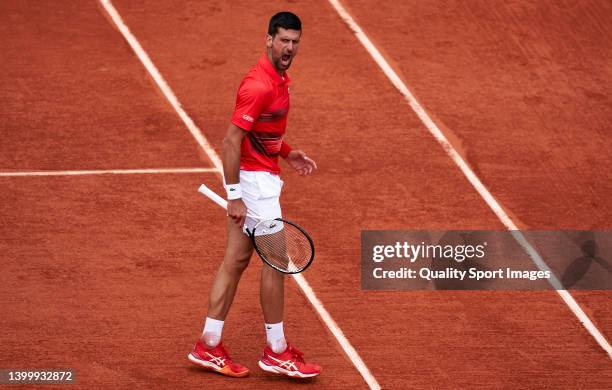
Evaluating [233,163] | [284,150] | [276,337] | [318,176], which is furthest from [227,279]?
[318,176]

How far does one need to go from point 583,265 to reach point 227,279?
342 cm

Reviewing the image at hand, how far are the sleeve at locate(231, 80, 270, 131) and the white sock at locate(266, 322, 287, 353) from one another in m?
1.45

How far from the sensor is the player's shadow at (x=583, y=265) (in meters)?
9.47

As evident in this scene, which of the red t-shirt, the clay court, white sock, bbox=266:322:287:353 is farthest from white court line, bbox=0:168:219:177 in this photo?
white sock, bbox=266:322:287:353

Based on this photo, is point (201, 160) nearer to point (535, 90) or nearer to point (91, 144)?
point (91, 144)

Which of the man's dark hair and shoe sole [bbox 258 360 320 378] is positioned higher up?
the man's dark hair

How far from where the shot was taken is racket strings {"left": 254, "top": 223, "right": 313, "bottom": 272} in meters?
7.69

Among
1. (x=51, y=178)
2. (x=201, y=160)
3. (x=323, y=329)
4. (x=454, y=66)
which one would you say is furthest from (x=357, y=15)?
(x=323, y=329)

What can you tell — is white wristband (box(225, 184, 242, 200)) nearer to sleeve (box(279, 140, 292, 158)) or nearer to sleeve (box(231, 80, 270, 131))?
sleeve (box(231, 80, 270, 131))

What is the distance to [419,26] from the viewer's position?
1379cm

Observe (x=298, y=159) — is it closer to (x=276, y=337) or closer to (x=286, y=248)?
(x=286, y=248)

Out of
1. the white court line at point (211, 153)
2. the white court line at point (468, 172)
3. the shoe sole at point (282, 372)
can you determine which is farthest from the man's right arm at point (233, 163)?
the white court line at point (468, 172)

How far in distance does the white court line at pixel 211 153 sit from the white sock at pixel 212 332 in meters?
1.04

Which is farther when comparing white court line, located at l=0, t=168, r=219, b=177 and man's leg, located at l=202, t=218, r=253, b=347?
white court line, located at l=0, t=168, r=219, b=177
